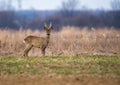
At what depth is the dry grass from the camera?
897 inches

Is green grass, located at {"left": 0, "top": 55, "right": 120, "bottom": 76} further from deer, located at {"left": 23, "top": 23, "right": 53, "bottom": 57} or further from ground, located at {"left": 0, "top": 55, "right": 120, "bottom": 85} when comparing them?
deer, located at {"left": 23, "top": 23, "right": 53, "bottom": 57}

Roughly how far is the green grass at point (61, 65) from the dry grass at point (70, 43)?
4.06m

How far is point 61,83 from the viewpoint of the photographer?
13.4 meters

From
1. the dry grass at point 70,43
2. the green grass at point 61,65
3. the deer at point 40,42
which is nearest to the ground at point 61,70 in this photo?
the green grass at point 61,65

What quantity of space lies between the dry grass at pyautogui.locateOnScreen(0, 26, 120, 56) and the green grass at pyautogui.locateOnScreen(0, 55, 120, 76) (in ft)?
13.3

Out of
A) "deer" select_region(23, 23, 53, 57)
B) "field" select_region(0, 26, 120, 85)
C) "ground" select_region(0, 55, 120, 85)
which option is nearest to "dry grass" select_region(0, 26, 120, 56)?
"field" select_region(0, 26, 120, 85)

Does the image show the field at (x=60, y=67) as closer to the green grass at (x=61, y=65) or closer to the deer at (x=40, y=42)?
the green grass at (x=61, y=65)

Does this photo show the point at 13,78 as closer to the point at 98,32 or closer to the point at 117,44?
the point at 117,44

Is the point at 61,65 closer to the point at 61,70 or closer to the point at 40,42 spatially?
the point at 61,70

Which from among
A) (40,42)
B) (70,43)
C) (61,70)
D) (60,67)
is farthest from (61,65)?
(70,43)

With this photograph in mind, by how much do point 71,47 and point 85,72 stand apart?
8387 millimetres

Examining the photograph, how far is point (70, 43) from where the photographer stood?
24266mm

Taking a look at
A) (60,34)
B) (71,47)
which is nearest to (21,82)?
(71,47)

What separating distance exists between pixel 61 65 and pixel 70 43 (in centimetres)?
800
